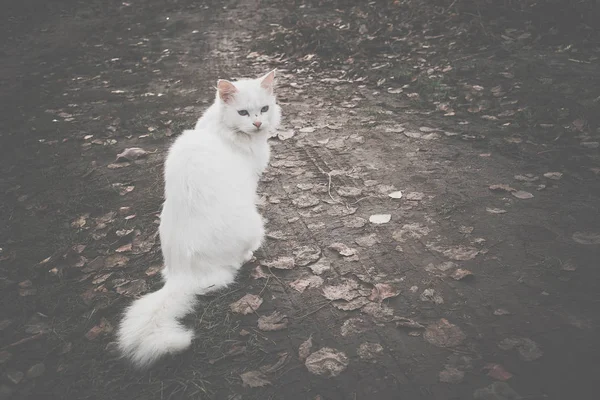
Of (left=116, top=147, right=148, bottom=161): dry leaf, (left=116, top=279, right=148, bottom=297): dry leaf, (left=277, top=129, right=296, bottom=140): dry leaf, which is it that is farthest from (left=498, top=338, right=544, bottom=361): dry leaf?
(left=116, top=147, right=148, bottom=161): dry leaf

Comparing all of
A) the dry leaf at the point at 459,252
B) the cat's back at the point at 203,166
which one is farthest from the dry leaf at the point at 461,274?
the cat's back at the point at 203,166

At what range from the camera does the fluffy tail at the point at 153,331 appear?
6.49ft

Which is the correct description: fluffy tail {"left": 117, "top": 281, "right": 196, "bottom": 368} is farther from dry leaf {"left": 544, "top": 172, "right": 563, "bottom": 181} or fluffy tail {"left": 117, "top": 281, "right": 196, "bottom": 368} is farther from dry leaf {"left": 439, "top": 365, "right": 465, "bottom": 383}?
dry leaf {"left": 544, "top": 172, "right": 563, "bottom": 181}

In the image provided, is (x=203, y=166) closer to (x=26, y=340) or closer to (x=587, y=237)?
(x=26, y=340)

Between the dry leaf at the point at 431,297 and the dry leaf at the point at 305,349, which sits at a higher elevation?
the dry leaf at the point at 431,297

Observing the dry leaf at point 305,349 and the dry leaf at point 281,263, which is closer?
the dry leaf at point 305,349

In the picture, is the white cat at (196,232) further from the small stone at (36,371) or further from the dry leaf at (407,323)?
the dry leaf at (407,323)

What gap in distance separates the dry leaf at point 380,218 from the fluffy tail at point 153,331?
1.74 meters

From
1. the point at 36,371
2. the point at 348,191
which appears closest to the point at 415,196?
the point at 348,191

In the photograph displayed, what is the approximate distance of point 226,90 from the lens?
9.99 ft

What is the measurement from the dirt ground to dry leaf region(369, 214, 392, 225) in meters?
0.02

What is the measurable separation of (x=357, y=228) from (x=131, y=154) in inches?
123

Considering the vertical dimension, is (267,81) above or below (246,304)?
above

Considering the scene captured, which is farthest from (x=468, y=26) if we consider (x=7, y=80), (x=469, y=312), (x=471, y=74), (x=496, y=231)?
(x=7, y=80)
